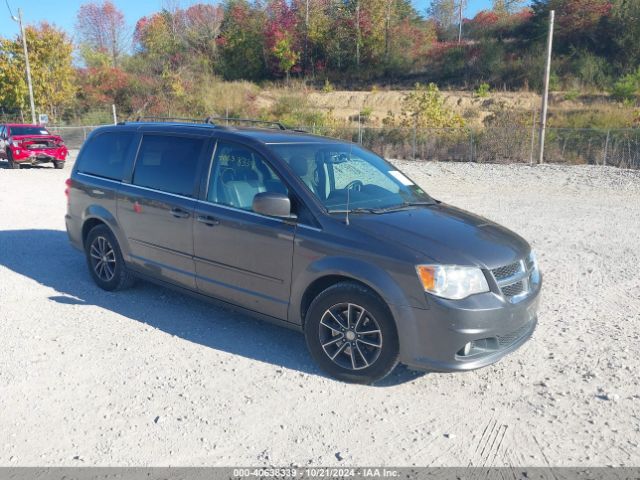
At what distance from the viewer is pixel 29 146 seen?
2114 cm

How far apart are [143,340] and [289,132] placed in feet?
7.85

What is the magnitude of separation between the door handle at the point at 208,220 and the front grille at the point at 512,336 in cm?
247

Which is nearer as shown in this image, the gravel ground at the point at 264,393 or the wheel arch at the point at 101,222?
the gravel ground at the point at 264,393

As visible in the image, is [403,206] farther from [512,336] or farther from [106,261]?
[106,261]

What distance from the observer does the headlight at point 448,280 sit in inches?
149

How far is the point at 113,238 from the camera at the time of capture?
6094mm

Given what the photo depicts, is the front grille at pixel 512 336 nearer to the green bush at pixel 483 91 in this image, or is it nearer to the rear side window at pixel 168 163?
the rear side window at pixel 168 163

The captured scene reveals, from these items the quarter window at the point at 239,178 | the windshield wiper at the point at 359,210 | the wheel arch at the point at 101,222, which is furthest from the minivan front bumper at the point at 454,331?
the wheel arch at the point at 101,222

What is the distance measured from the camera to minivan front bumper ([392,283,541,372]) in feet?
12.4

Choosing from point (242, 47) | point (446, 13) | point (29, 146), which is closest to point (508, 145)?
point (29, 146)

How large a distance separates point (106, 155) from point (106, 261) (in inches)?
46.6

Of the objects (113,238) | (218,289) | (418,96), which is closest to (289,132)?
(218,289)

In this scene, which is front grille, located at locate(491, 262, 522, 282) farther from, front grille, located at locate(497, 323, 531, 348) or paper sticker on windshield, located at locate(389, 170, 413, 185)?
paper sticker on windshield, located at locate(389, 170, 413, 185)

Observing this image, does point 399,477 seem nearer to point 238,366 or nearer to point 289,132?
point 238,366
